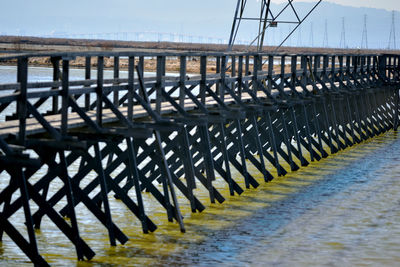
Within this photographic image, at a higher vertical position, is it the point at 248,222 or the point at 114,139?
the point at 114,139

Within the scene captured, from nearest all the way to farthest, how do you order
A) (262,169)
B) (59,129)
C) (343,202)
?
(59,129) < (343,202) < (262,169)

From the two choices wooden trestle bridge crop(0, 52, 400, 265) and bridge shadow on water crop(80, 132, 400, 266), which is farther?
bridge shadow on water crop(80, 132, 400, 266)

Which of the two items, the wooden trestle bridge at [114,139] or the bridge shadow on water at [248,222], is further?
the bridge shadow on water at [248,222]

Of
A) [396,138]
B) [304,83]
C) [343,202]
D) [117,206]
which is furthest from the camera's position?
[396,138]

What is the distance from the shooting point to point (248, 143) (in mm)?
Answer: 19734

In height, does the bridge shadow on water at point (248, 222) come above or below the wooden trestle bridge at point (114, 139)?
below

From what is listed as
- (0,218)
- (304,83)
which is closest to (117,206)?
(0,218)

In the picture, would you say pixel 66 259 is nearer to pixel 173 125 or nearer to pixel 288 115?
pixel 173 125

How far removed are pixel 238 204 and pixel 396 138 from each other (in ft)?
45.7

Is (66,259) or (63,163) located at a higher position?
(63,163)

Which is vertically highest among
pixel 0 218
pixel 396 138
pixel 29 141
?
pixel 29 141

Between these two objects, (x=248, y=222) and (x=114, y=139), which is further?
(x=248, y=222)

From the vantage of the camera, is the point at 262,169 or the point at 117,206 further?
the point at 262,169

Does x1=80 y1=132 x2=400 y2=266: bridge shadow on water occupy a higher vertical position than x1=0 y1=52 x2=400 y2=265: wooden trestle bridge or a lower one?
lower
